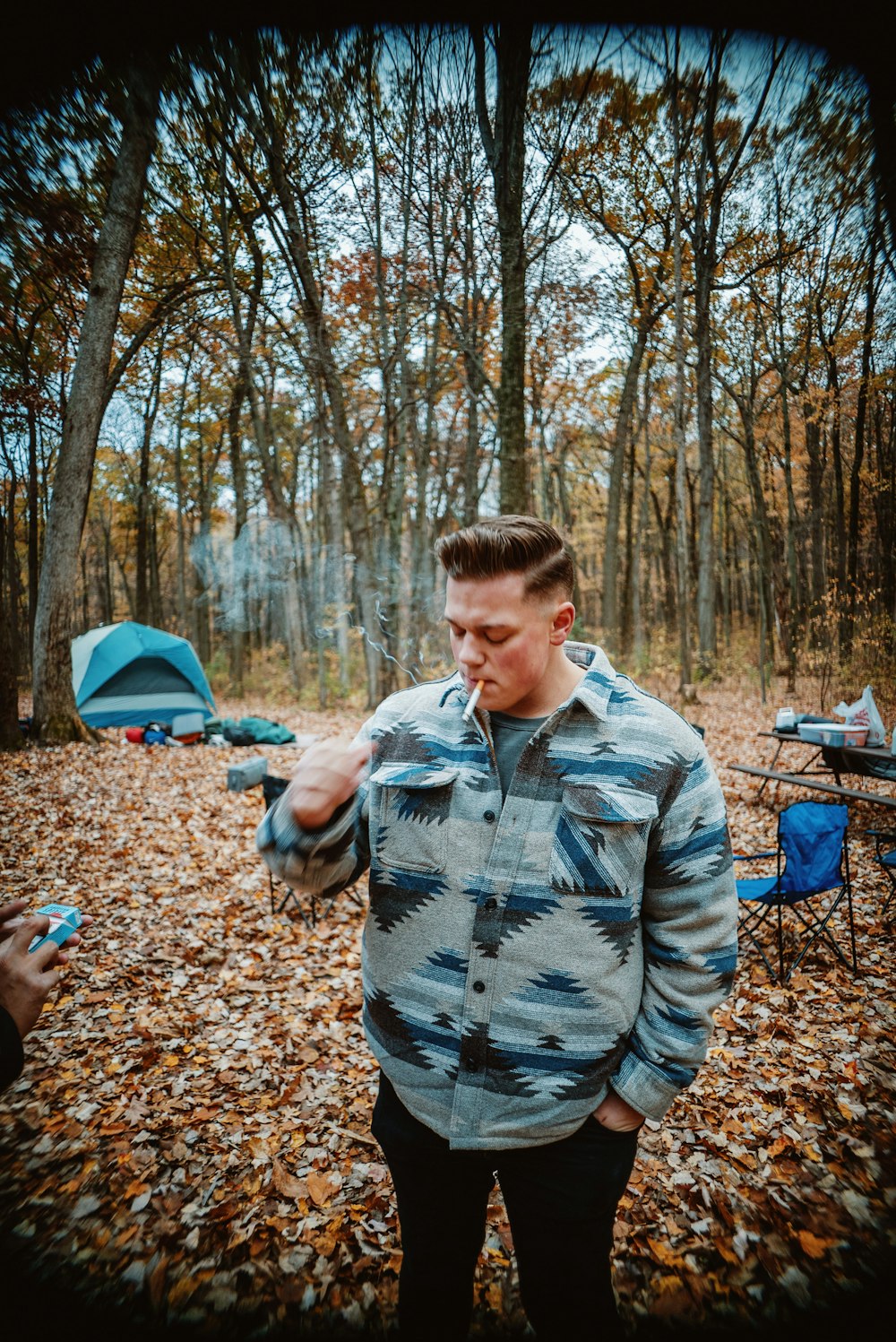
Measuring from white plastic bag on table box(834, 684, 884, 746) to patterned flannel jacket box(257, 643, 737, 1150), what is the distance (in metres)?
4.62

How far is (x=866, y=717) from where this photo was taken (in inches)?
211

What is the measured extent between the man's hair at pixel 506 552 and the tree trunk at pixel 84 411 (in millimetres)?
1660

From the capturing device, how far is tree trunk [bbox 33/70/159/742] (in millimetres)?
1784

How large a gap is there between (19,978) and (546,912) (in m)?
1.13

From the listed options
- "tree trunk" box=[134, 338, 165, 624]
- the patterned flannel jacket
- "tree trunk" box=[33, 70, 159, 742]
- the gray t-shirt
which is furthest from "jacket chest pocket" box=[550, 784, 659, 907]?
"tree trunk" box=[134, 338, 165, 624]

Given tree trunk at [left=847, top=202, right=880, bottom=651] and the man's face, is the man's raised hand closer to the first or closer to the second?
the man's face

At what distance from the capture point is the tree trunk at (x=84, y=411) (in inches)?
70.2

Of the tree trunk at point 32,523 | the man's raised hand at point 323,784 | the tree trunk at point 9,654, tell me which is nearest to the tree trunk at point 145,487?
the tree trunk at point 32,523

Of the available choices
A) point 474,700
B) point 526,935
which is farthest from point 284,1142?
point 474,700

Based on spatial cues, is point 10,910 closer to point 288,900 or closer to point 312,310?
point 288,900

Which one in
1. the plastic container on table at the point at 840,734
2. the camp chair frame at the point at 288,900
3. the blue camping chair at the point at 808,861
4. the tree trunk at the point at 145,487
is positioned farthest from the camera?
the plastic container on table at the point at 840,734

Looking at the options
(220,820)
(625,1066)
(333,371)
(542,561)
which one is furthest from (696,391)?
(220,820)

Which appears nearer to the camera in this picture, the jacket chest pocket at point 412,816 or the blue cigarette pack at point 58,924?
the jacket chest pocket at point 412,816

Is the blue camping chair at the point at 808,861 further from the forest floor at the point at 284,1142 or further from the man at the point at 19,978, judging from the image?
the man at the point at 19,978
